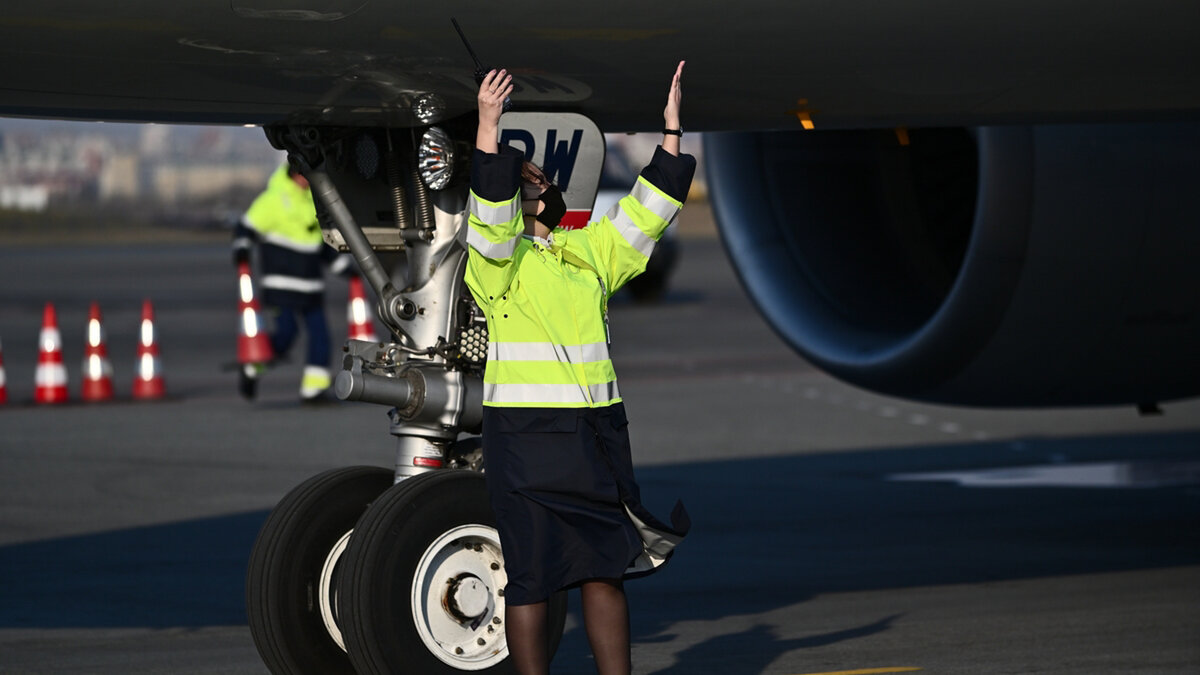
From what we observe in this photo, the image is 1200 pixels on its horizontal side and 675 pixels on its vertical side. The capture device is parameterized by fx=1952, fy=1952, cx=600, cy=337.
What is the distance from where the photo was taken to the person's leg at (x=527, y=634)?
4828 mm

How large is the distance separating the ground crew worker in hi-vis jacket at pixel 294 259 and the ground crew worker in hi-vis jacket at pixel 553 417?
843cm

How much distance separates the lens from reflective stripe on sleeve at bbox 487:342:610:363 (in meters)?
4.86

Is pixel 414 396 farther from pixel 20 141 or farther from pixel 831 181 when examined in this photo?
pixel 20 141

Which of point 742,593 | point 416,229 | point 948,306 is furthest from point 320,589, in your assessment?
point 948,306

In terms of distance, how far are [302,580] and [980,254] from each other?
3207 mm

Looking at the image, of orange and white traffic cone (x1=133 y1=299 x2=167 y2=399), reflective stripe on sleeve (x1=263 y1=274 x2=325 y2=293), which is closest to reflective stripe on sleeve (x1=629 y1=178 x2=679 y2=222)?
reflective stripe on sleeve (x1=263 y1=274 x2=325 y2=293)

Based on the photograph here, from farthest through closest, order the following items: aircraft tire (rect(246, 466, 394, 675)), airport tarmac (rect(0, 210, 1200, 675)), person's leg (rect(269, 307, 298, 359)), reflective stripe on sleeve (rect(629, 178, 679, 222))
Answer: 1. person's leg (rect(269, 307, 298, 359))
2. airport tarmac (rect(0, 210, 1200, 675))
3. aircraft tire (rect(246, 466, 394, 675))
4. reflective stripe on sleeve (rect(629, 178, 679, 222))

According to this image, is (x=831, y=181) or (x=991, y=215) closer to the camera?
(x=991, y=215)

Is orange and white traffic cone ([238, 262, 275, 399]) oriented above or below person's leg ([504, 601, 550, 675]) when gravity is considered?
above

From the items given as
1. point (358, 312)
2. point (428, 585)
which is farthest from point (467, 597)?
point (358, 312)

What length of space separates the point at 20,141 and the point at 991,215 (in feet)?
471

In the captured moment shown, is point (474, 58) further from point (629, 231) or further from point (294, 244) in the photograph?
point (294, 244)

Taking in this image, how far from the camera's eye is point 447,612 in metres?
5.40

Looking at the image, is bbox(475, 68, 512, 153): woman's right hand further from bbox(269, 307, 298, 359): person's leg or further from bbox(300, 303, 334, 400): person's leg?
bbox(269, 307, 298, 359): person's leg
